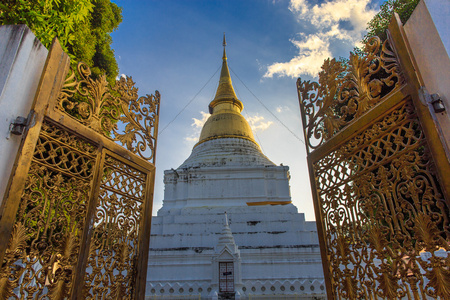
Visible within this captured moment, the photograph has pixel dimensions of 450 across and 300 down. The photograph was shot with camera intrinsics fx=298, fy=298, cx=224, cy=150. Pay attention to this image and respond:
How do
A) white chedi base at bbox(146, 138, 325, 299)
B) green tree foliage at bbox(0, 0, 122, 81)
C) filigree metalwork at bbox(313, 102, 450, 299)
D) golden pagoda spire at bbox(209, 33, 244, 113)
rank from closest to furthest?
1. filigree metalwork at bbox(313, 102, 450, 299)
2. green tree foliage at bbox(0, 0, 122, 81)
3. white chedi base at bbox(146, 138, 325, 299)
4. golden pagoda spire at bbox(209, 33, 244, 113)

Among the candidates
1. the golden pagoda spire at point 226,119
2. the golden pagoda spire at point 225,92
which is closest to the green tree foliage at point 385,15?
the golden pagoda spire at point 226,119

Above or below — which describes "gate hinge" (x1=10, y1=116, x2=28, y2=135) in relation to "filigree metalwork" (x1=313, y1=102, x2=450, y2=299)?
above

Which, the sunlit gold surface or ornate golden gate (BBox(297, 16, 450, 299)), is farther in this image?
the sunlit gold surface

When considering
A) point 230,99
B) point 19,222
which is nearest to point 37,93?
point 19,222

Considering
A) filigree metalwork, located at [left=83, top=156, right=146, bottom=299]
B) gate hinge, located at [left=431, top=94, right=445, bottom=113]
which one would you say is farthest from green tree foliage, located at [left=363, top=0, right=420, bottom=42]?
filigree metalwork, located at [left=83, top=156, right=146, bottom=299]

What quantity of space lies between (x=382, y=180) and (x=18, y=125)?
379 cm

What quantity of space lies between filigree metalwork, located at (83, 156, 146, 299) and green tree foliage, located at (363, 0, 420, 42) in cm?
806

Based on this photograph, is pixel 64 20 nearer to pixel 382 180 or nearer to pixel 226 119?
pixel 382 180

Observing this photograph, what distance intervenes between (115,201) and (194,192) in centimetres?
1424

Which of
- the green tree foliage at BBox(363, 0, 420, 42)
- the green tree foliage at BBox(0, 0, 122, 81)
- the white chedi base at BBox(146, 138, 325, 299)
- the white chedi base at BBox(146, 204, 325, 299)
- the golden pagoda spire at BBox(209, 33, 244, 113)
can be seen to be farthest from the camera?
the golden pagoda spire at BBox(209, 33, 244, 113)

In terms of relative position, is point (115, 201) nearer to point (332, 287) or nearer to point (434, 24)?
point (332, 287)

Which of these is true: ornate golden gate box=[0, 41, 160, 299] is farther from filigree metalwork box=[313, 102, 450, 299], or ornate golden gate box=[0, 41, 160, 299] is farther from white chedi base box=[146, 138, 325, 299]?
white chedi base box=[146, 138, 325, 299]

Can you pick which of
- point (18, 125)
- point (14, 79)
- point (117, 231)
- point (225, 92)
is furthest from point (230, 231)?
point (225, 92)

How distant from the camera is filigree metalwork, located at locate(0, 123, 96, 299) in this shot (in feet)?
9.11
